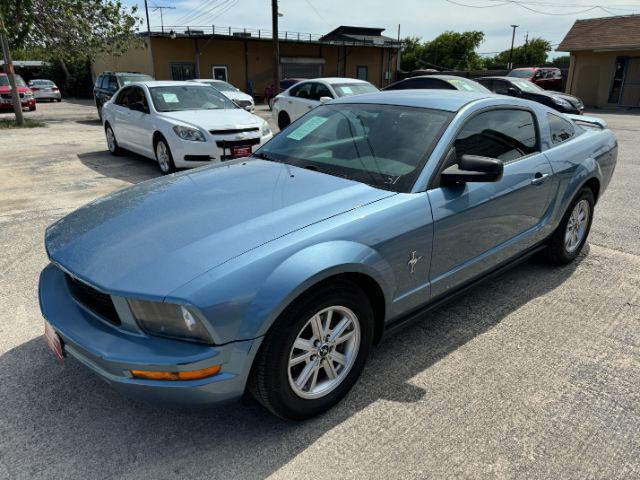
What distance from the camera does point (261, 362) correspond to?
2109 millimetres

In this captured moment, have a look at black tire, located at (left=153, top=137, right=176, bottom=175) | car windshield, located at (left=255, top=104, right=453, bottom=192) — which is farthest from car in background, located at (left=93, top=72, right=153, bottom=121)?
car windshield, located at (left=255, top=104, right=453, bottom=192)

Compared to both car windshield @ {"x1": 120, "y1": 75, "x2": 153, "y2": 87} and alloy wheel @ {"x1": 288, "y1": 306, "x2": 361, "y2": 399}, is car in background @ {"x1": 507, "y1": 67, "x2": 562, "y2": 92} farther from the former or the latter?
alloy wheel @ {"x1": 288, "y1": 306, "x2": 361, "y2": 399}

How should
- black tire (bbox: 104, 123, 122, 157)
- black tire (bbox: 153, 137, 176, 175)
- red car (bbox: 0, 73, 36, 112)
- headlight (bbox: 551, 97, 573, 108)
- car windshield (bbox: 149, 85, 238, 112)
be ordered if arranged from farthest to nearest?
red car (bbox: 0, 73, 36, 112)
headlight (bbox: 551, 97, 573, 108)
black tire (bbox: 104, 123, 122, 157)
car windshield (bbox: 149, 85, 238, 112)
black tire (bbox: 153, 137, 176, 175)

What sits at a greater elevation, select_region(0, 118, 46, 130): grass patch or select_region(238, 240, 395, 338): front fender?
select_region(238, 240, 395, 338): front fender

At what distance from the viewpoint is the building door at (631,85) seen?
75.8 feet

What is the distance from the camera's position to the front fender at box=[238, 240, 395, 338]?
2020 mm

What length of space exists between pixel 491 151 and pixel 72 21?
16946 millimetres

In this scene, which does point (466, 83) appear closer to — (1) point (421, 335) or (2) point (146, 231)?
(1) point (421, 335)

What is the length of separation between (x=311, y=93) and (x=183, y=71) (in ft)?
68.1

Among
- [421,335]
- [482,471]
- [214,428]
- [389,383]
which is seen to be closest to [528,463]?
[482,471]

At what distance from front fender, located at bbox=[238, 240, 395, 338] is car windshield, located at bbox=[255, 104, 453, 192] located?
0.56 metres

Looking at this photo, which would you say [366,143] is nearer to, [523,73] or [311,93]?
[311,93]

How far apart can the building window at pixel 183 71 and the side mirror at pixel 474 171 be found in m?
30.1

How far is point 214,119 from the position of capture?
7.67 metres
